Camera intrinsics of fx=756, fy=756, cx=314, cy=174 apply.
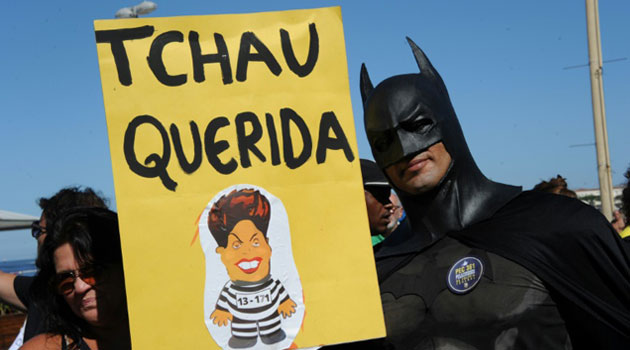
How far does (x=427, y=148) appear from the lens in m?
2.90

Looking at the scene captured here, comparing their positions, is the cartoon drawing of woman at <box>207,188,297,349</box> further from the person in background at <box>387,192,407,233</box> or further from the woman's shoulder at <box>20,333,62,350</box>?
the person in background at <box>387,192,407,233</box>

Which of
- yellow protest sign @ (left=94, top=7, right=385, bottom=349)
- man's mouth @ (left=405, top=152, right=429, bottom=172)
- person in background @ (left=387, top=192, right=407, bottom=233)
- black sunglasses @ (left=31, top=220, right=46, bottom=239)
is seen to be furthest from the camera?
person in background @ (left=387, top=192, right=407, bottom=233)

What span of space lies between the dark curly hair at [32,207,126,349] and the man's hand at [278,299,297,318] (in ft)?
2.03

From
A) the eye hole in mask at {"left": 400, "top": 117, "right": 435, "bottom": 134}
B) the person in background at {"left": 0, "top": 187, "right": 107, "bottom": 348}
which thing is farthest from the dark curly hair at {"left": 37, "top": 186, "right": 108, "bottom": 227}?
the eye hole in mask at {"left": 400, "top": 117, "right": 435, "bottom": 134}

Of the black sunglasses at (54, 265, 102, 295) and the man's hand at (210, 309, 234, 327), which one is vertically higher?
the black sunglasses at (54, 265, 102, 295)

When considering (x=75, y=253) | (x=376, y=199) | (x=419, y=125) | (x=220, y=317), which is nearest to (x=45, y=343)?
(x=75, y=253)

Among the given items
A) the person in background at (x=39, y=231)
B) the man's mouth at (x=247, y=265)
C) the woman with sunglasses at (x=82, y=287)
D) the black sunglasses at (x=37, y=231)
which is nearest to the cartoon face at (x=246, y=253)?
the man's mouth at (x=247, y=265)

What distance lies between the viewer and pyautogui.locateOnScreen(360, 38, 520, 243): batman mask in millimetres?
2910

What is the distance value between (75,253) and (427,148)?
1346 millimetres

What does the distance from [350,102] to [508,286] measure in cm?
A: 85

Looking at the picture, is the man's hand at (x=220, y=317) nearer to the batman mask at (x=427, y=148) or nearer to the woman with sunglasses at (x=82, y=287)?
the woman with sunglasses at (x=82, y=287)

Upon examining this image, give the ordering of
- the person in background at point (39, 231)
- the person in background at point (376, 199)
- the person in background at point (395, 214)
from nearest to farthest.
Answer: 1. the person in background at point (39, 231)
2. the person in background at point (376, 199)
3. the person in background at point (395, 214)

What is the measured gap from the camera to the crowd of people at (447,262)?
8.48ft

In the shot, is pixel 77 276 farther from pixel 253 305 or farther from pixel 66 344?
pixel 253 305
